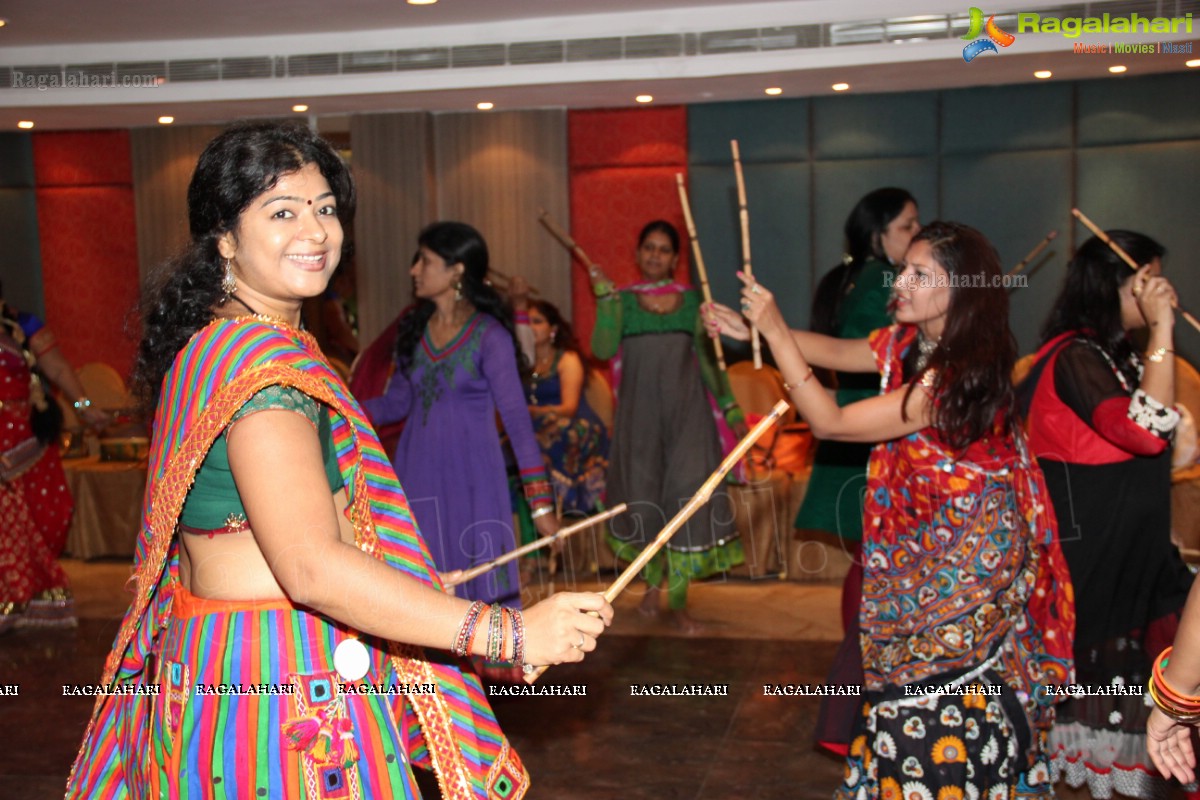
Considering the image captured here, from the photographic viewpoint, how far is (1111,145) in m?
6.23

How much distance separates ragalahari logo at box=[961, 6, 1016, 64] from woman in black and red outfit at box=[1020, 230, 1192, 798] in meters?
2.24

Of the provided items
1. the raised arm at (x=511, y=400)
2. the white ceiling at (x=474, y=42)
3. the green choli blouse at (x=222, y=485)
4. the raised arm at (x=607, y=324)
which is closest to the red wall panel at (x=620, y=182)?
the white ceiling at (x=474, y=42)

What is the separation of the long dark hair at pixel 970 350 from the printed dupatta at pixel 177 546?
1223mm

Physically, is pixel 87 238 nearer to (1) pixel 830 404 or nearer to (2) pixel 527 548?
(1) pixel 830 404

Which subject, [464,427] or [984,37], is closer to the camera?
[464,427]

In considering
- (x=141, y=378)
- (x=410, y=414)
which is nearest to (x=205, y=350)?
(x=141, y=378)

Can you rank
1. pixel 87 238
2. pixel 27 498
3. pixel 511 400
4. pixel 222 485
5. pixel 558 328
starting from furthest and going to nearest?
1. pixel 87 238
2. pixel 558 328
3. pixel 27 498
4. pixel 511 400
5. pixel 222 485

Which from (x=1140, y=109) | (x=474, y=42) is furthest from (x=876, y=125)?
(x=474, y=42)

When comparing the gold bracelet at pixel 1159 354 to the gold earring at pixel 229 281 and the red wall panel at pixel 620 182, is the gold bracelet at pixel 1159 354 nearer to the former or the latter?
the gold earring at pixel 229 281

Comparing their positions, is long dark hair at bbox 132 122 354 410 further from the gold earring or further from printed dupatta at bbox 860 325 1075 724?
printed dupatta at bbox 860 325 1075 724

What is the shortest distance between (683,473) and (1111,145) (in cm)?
329

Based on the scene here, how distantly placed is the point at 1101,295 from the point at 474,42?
3.43 m

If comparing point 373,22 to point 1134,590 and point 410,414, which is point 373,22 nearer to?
point 410,414

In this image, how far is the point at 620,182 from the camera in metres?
6.86
